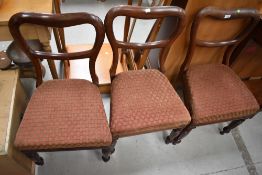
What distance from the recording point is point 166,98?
45.5 inches

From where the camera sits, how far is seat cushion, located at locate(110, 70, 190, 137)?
3.49 ft

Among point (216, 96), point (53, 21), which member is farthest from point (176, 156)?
point (53, 21)

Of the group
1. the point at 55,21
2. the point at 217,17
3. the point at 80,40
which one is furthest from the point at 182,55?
the point at 80,40

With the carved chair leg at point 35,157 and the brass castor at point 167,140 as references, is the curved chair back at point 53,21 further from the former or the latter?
the brass castor at point 167,140

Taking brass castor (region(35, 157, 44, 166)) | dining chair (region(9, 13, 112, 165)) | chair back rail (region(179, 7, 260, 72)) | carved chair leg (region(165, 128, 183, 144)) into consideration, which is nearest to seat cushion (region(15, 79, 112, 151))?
dining chair (region(9, 13, 112, 165))

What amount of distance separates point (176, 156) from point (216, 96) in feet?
1.68

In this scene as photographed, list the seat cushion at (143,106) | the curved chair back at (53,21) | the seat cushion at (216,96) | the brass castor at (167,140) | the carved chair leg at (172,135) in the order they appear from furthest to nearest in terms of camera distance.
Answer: the brass castor at (167,140)
the carved chair leg at (172,135)
the seat cushion at (216,96)
the seat cushion at (143,106)
the curved chair back at (53,21)

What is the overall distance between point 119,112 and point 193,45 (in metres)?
0.56

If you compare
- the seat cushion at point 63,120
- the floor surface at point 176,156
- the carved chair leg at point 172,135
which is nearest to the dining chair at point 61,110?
the seat cushion at point 63,120

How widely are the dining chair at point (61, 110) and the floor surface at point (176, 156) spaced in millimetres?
308

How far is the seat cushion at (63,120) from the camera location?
38.4 inches

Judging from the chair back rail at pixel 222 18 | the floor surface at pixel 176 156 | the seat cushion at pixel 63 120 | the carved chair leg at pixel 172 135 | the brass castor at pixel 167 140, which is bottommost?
the floor surface at pixel 176 156

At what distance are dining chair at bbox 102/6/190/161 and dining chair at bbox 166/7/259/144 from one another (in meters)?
0.11

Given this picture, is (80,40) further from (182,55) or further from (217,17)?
(217,17)
